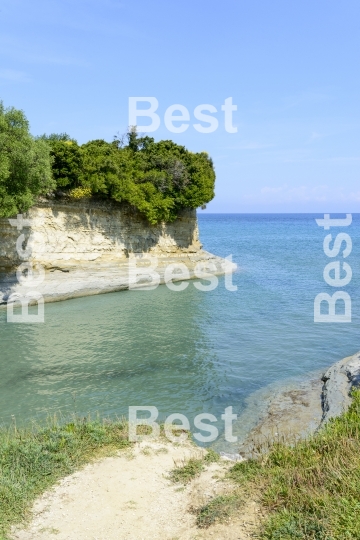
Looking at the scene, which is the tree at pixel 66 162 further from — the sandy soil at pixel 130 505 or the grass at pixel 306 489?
the grass at pixel 306 489

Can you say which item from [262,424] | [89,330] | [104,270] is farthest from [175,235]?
[262,424]

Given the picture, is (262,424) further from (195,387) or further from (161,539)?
(161,539)

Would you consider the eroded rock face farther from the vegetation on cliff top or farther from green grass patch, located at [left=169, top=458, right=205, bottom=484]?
green grass patch, located at [left=169, top=458, right=205, bottom=484]

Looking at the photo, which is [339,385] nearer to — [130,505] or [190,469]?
[190,469]

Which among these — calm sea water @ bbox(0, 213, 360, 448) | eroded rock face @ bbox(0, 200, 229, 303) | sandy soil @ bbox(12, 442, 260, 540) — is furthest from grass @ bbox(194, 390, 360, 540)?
eroded rock face @ bbox(0, 200, 229, 303)

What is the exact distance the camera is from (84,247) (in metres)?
34.7

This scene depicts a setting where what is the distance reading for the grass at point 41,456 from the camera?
27.6ft

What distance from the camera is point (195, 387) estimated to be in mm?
16547

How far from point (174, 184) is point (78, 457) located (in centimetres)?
3330

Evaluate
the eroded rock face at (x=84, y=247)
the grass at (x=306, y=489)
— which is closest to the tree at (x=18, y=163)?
the eroded rock face at (x=84, y=247)

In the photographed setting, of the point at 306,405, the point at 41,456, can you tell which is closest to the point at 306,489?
the point at 41,456

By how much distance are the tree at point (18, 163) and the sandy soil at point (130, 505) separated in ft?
60.8

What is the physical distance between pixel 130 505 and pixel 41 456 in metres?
2.49

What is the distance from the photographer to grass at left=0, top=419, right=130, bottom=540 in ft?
27.6
